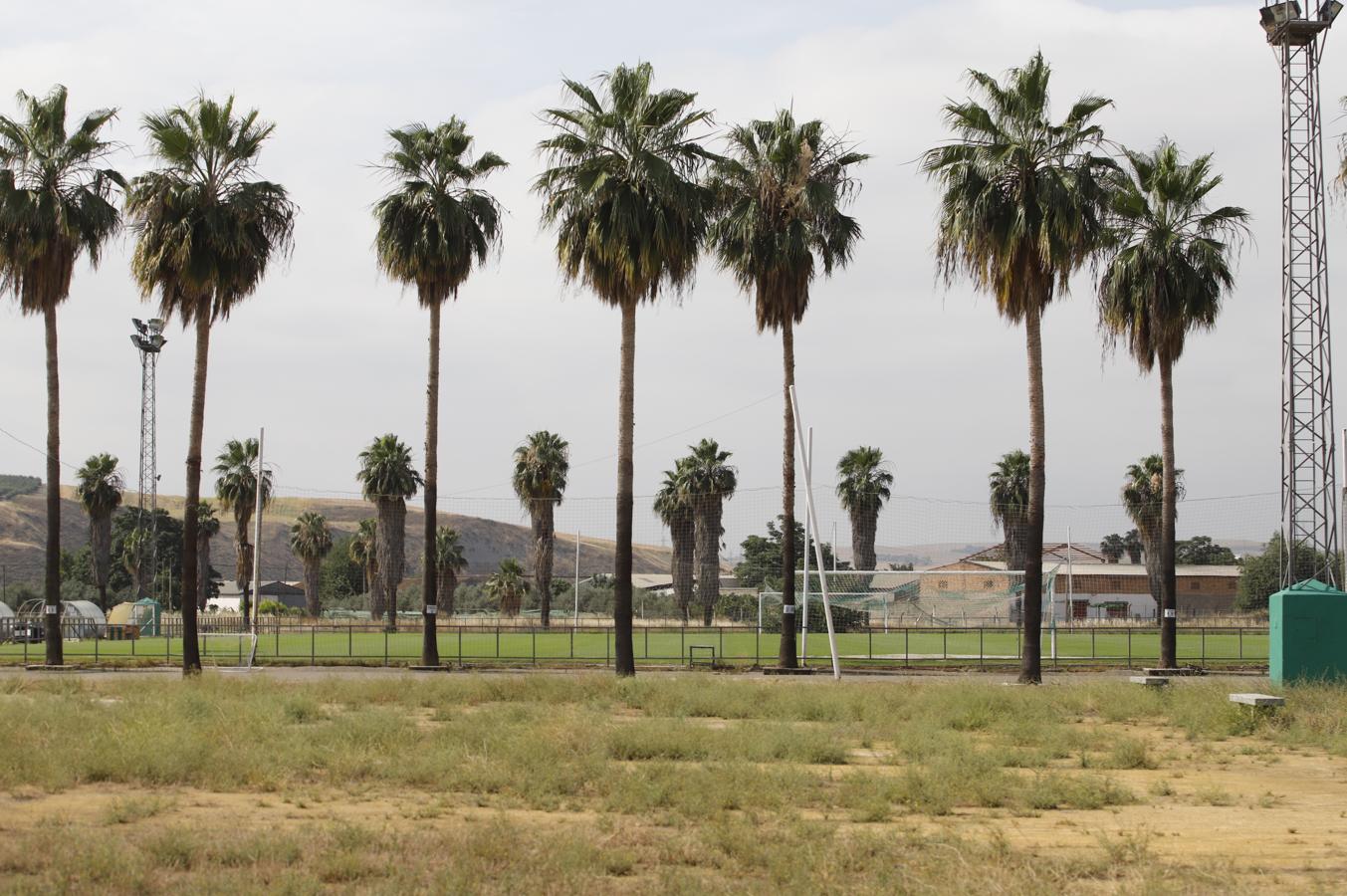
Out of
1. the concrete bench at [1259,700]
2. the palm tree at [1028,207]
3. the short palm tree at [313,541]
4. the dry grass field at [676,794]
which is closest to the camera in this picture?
the dry grass field at [676,794]

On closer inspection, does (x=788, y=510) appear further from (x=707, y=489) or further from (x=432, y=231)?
(x=707, y=489)

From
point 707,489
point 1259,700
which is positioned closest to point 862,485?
point 707,489

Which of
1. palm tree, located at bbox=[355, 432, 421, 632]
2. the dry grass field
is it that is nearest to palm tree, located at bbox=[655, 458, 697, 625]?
palm tree, located at bbox=[355, 432, 421, 632]

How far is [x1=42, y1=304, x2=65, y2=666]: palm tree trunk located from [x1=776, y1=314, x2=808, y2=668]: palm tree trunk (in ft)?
68.7

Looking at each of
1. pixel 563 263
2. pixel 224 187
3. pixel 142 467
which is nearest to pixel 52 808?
pixel 563 263

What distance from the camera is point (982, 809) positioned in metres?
14.4

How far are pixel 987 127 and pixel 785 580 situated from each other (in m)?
13.8

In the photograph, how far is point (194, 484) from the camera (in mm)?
35344

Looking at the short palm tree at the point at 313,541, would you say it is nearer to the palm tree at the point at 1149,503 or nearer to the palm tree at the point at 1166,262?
the palm tree at the point at 1149,503

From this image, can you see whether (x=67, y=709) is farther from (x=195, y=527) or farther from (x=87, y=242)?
(x=87, y=242)

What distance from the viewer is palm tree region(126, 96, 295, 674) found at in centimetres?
3462

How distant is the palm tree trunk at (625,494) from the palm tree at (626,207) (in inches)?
1.0

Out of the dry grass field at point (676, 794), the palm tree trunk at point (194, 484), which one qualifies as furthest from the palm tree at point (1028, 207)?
the palm tree trunk at point (194, 484)

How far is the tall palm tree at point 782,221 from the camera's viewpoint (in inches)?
1459
